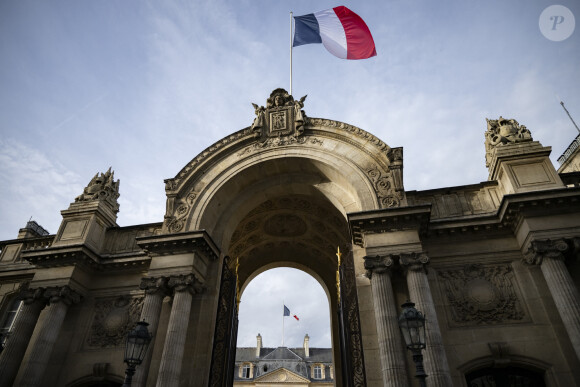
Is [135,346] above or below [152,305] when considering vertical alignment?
below

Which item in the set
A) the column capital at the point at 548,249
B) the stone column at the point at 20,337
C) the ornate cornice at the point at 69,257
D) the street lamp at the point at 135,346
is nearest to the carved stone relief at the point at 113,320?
the ornate cornice at the point at 69,257

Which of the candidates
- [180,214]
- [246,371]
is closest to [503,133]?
[180,214]

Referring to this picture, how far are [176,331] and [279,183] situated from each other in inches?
333

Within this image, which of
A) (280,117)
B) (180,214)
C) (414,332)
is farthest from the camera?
(280,117)

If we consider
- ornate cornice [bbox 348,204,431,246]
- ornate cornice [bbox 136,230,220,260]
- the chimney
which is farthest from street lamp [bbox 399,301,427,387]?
the chimney

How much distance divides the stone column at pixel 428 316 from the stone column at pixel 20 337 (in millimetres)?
15536

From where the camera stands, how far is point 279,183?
61.4 ft

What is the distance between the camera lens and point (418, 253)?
13359 mm

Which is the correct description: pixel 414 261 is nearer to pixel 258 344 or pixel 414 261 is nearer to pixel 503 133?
pixel 503 133

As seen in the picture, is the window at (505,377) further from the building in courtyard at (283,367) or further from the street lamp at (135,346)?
the building in courtyard at (283,367)

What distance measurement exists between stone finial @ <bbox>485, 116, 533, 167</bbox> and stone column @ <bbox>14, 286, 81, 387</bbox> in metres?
19.8

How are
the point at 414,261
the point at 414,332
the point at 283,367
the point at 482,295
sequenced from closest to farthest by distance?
the point at 414,332
the point at 414,261
the point at 482,295
the point at 283,367

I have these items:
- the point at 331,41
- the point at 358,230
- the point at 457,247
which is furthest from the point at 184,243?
the point at 331,41

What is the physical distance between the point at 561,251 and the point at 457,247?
3.43 m
